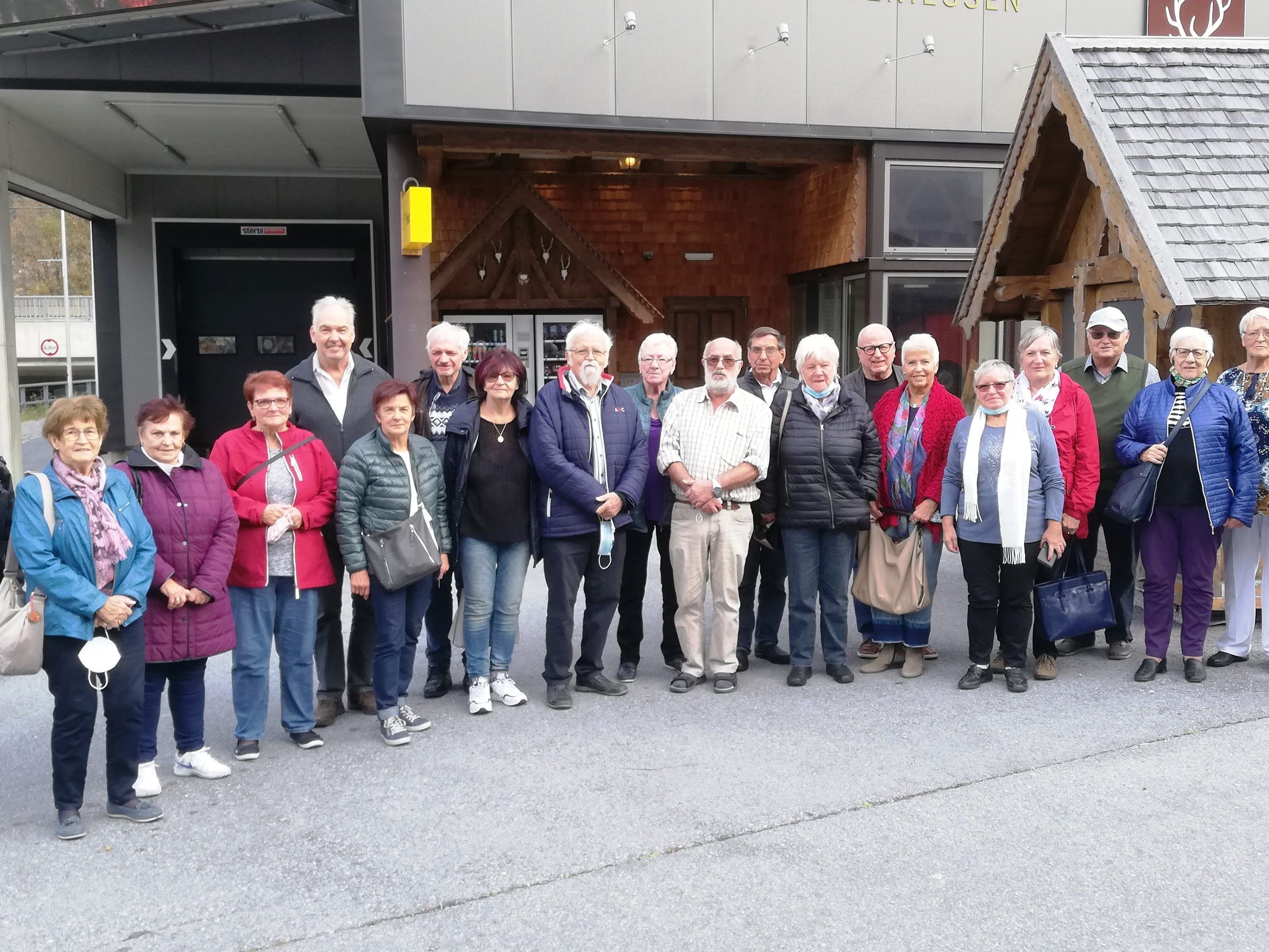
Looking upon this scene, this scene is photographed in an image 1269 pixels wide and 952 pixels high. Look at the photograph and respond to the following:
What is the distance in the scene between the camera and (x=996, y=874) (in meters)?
3.79

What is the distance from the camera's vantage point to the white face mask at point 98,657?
4059 mm

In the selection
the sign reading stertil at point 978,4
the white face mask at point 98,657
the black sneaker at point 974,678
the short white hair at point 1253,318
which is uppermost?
the sign reading stertil at point 978,4

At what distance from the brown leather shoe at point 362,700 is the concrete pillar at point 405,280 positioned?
6.37m

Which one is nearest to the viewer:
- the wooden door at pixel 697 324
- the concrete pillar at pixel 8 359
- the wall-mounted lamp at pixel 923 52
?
the wall-mounted lamp at pixel 923 52

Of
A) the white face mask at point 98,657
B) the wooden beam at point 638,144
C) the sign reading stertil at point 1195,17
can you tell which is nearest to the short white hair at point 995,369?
the white face mask at point 98,657

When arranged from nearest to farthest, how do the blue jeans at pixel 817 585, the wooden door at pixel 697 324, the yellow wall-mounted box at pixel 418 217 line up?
the blue jeans at pixel 817 585
the yellow wall-mounted box at pixel 418 217
the wooden door at pixel 697 324

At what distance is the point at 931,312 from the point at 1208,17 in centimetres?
474

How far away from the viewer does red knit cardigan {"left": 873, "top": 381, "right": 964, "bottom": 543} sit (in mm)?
6039

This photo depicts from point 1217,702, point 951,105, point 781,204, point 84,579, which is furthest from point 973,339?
point 84,579

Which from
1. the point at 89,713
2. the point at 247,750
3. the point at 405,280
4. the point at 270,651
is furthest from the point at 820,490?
the point at 405,280

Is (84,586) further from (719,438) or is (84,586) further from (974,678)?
(974,678)

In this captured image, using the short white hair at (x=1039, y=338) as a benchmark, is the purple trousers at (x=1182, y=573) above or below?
below

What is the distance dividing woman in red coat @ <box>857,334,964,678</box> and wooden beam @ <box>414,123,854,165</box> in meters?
6.66

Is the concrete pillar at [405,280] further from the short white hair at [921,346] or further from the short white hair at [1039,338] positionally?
the short white hair at [1039,338]
